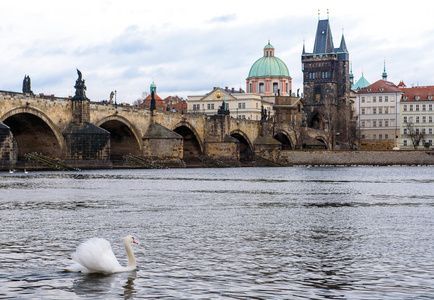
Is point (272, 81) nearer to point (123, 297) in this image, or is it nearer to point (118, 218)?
point (118, 218)

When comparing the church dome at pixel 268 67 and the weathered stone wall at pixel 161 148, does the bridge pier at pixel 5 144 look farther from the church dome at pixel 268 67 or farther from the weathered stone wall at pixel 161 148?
the church dome at pixel 268 67

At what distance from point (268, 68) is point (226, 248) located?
13815cm

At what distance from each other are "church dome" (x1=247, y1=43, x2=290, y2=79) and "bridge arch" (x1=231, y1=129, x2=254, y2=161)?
59.8 m

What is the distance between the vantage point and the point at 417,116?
125438 mm

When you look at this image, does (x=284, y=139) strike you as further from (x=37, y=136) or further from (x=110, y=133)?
(x=37, y=136)

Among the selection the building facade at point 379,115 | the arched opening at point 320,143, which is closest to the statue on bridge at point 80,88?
the arched opening at point 320,143

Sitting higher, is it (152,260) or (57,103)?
(57,103)

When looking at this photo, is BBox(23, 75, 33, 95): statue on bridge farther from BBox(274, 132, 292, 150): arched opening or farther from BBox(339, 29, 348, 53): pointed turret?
BBox(339, 29, 348, 53): pointed turret

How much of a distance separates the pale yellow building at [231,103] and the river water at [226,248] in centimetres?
9579

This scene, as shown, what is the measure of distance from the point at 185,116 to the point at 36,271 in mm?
66265

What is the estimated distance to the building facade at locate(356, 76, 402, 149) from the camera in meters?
126

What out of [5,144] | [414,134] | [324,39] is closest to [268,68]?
[324,39]

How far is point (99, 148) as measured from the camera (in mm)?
57500

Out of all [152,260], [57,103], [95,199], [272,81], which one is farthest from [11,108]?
[272,81]
